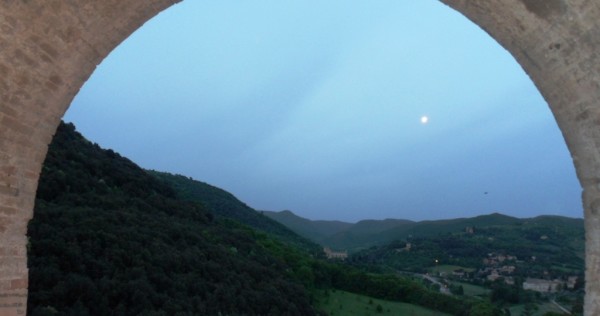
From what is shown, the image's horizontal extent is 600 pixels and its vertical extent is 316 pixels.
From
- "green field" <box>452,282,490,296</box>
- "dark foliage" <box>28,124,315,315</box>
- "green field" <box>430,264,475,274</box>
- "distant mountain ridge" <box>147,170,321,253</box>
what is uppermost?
"distant mountain ridge" <box>147,170,321,253</box>

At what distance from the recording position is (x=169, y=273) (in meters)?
18.6

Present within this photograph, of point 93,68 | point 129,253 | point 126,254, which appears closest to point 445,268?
point 129,253

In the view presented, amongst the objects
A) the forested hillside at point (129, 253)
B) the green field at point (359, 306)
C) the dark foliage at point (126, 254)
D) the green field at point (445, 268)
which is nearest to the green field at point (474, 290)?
the green field at point (445, 268)

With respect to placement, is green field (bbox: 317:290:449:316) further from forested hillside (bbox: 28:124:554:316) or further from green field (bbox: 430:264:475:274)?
green field (bbox: 430:264:475:274)

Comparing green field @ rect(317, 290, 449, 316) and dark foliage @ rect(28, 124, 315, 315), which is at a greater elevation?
dark foliage @ rect(28, 124, 315, 315)

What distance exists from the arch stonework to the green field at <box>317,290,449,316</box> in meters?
31.1

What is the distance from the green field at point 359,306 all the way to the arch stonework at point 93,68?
31.1 meters

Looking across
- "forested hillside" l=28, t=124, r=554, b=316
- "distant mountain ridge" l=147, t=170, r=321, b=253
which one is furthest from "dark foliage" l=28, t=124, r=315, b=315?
"distant mountain ridge" l=147, t=170, r=321, b=253

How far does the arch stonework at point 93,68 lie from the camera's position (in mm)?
3812

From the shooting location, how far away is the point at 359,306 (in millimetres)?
39312

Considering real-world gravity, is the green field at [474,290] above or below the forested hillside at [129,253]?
below

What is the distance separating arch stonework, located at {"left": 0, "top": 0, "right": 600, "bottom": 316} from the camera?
3.81 meters

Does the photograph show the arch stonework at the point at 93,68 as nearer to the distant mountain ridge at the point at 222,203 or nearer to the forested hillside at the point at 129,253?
the forested hillside at the point at 129,253

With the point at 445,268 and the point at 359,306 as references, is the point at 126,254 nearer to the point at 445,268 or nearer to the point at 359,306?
the point at 359,306
